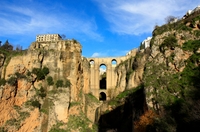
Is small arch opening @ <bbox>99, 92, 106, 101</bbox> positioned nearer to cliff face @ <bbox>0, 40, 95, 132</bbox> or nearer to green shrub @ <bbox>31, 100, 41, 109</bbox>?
cliff face @ <bbox>0, 40, 95, 132</bbox>

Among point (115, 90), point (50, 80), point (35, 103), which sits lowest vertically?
point (35, 103)

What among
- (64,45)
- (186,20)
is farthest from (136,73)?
(186,20)

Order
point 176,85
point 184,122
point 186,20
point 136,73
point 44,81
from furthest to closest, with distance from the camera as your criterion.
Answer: point 136,73 → point 44,81 → point 186,20 → point 176,85 → point 184,122

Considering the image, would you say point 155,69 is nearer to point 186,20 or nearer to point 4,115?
point 186,20

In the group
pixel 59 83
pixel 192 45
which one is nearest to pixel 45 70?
pixel 59 83

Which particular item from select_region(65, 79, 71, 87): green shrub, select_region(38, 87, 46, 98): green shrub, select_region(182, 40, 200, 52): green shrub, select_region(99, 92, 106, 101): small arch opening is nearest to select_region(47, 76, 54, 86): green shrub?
select_region(38, 87, 46, 98): green shrub

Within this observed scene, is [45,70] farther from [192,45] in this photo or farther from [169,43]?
[192,45]

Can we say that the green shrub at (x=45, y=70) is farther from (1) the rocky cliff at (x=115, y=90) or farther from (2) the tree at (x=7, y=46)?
(2) the tree at (x=7, y=46)

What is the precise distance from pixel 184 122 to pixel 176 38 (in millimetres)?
10710

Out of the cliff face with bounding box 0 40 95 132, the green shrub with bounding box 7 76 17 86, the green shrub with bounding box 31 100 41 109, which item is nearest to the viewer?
the cliff face with bounding box 0 40 95 132

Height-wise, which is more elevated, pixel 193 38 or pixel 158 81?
pixel 193 38

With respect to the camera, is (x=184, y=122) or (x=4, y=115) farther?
(x=4, y=115)

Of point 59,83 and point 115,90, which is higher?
point 59,83

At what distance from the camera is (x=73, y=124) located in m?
39.3
